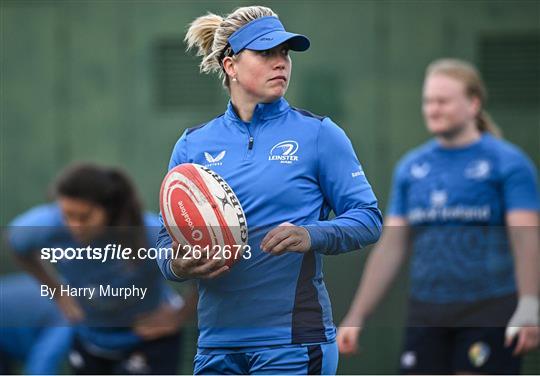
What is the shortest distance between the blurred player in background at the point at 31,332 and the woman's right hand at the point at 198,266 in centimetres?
278

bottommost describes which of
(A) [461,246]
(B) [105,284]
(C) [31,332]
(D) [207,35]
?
(C) [31,332]

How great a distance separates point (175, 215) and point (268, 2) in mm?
3627

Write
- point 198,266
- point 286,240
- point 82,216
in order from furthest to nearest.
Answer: point 82,216 → point 198,266 → point 286,240

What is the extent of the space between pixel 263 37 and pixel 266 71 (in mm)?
100

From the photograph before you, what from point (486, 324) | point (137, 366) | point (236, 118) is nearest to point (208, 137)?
point (236, 118)

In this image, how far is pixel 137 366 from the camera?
5.78 metres

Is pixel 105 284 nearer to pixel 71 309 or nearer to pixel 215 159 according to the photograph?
pixel 71 309

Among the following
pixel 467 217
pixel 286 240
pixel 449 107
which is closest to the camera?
pixel 286 240

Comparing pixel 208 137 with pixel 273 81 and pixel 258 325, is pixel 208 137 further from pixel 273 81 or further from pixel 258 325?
pixel 258 325

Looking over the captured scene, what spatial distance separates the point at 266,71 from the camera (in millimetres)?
3475

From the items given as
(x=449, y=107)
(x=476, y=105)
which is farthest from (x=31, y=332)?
(x=476, y=105)

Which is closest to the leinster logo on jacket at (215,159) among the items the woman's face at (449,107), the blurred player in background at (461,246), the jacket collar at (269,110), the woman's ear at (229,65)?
the jacket collar at (269,110)

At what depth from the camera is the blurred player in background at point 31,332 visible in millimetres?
6047

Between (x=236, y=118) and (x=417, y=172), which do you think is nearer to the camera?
(x=236, y=118)
